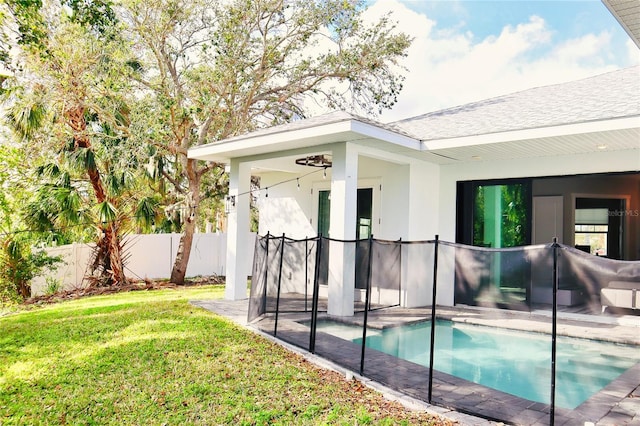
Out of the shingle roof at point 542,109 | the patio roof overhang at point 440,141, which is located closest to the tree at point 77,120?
the patio roof overhang at point 440,141

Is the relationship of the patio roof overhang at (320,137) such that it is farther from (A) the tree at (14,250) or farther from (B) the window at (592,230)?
(B) the window at (592,230)

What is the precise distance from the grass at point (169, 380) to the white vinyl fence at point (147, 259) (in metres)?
4.04

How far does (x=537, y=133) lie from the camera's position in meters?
6.73

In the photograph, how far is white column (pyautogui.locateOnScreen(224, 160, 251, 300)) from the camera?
9273 mm

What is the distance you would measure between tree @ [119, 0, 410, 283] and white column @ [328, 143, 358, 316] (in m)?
5.80

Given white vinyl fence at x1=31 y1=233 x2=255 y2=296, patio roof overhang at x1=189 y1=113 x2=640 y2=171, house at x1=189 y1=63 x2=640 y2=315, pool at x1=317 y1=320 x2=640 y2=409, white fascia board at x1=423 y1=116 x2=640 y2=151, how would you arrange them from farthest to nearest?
white vinyl fence at x1=31 y1=233 x2=255 y2=296 < house at x1=189 y1=63 x2=640 y2=315 < patio roof overhang at x1=189 y1=113 x2=640 y2=171 < white fascia board at x1=423 y1=116 x2=640 y2=151 < pool at x1=317 y1=320 x2=640 y2=409

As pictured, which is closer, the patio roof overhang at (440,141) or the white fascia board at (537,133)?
the white fascia board at (537,133)

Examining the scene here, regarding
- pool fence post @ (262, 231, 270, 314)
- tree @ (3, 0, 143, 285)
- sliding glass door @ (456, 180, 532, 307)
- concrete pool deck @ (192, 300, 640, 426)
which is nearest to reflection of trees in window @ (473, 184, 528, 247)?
sliding glass door @ (456, 180, 532, 307)

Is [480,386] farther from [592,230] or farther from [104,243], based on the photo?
[104,243]

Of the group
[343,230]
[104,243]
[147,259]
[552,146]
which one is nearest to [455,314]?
[343,230]

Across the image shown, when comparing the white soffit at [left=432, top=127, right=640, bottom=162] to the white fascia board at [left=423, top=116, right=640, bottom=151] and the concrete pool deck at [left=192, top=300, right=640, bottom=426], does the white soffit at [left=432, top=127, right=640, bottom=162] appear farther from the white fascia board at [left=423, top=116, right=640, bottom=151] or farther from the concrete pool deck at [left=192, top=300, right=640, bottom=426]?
the concrete pool deck at [left=192, top=300, right=640, bottom=426]

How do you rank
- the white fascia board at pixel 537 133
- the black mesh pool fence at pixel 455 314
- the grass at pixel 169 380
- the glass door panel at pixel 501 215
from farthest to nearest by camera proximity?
the glass door panel at pixel 501 215, the white fascia board at pixel 537 133, the grass at pixel 169 380, the black mesh pool fence at pixel 455 314

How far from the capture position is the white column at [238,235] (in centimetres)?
927

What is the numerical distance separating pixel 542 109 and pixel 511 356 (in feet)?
15.2
